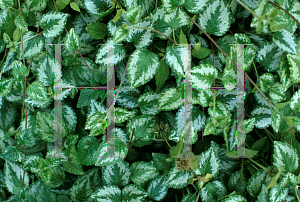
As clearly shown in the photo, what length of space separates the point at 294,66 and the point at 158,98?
0.44 meters

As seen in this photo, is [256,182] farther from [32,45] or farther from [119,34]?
[32,45]

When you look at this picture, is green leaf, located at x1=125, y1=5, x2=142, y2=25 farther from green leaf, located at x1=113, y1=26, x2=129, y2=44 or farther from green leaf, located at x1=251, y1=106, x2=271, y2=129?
green leaf, located at x1=251, y1=106, x2=271, y2=129

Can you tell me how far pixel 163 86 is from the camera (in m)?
0.81

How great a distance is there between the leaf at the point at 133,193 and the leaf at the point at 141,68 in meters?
0.37

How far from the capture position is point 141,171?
803mm

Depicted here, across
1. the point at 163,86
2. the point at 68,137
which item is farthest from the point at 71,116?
the point at 163,86

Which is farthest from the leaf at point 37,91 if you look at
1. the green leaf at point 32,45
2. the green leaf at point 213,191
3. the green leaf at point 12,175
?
the green leaf at point 213,191

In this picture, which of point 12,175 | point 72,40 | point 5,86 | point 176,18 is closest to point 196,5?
point 176,18

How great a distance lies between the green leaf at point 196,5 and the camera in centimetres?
70

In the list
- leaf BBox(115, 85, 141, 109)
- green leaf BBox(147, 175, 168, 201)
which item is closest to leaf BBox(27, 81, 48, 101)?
leaf BBox(115, 85, 141, 109)

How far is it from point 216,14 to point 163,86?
0.29 m

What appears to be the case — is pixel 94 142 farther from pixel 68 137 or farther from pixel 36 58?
pixel 36 58

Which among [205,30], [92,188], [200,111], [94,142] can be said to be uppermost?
[205,30]

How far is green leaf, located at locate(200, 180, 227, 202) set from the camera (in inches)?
30.4
